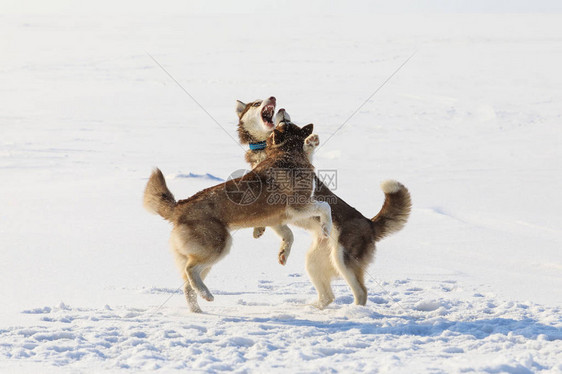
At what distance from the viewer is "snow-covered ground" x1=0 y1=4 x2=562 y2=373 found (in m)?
4.32

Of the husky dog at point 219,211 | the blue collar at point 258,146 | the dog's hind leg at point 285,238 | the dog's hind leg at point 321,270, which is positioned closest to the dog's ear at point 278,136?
the husky dog at point 219,211

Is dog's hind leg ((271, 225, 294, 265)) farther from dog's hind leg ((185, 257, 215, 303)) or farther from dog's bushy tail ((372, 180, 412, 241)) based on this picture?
dog's hind leg ((185, 257, 215, 303))

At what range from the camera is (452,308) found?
5.57m

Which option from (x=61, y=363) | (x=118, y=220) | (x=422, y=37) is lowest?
(x=61, y=363)

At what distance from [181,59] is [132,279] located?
24.2m

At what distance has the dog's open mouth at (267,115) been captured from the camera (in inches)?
233

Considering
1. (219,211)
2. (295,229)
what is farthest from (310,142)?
(295,229)

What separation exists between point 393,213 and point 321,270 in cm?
83

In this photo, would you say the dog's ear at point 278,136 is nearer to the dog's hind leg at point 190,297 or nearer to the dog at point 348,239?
the dog at point 348,239

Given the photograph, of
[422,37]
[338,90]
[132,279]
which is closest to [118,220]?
[132,279]

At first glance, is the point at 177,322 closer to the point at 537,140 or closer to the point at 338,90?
the point at 537,140

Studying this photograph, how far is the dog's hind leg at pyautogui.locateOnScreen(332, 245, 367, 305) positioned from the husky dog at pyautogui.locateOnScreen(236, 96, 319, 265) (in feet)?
1.50

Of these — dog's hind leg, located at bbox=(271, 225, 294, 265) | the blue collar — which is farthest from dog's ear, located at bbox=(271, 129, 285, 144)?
dog's hind leg, located at bbox=(271, 225, 294, 265)

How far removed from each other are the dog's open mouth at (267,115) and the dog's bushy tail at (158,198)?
1168 millimetres
